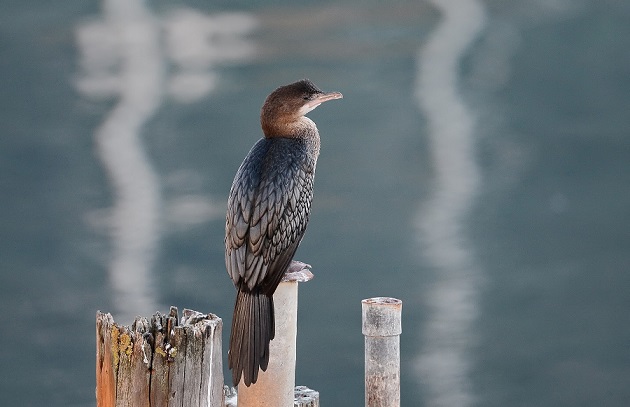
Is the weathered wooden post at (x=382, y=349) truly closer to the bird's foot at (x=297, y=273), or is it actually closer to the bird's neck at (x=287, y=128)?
the bird's foot at (x=297, y=273)

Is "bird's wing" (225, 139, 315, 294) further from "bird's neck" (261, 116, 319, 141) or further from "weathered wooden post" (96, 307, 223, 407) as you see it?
"weathered wooden post" (96, 307, 223, 407)

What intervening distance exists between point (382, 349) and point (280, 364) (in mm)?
439

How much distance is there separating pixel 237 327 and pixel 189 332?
10.4 inches

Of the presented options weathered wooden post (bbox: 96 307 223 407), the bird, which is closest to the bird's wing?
the bird

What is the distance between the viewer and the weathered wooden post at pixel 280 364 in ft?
7.85

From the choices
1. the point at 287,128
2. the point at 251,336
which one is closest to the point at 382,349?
the point at 251,336

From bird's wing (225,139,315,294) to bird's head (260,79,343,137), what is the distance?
57 millimetres

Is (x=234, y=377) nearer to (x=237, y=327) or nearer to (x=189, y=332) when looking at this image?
(x=237, y=327)

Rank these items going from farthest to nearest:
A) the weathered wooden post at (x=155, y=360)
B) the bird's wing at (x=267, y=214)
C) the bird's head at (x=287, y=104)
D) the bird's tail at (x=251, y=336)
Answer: the bird's head at (x=287, y=104), the bird's wing at (x=267, y=214), the bird's tail at (x=251, y=336), the weathered wooden post at (x=155, y=360)

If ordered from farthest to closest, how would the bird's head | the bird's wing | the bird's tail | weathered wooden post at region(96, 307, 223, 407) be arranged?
the bird's head
the bird's wing
the bird's tail
weathered wooden post at region(96, 307, 223, 407)

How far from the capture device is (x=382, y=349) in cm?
273

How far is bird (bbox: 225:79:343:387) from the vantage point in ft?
7.64

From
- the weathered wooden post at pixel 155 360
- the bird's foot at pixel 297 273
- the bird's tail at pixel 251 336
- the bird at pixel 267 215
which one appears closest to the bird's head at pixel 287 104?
the bird at pixel 267 215

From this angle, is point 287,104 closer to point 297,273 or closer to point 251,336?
point 297,273
